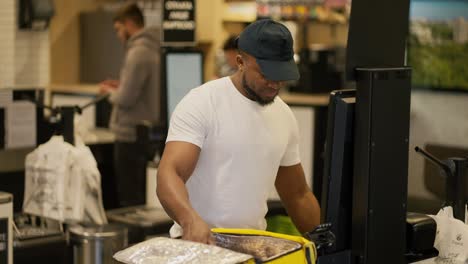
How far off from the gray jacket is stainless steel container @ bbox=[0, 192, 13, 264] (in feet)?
8.89

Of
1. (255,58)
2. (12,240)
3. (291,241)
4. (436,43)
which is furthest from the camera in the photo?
(436,43)

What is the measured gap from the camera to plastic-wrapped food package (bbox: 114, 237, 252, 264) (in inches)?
100.0

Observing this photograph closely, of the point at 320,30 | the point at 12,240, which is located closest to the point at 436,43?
the point at 320,30

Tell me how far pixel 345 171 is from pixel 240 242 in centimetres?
50

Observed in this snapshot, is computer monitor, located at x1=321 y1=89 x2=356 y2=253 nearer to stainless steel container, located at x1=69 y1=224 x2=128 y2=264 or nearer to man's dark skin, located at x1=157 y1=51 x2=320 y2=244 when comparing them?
man's dark skin, located at x1=157 y1=51 x2=320 y2=244

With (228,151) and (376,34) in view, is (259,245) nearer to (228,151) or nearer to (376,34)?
(228,151)

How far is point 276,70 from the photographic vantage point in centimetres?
321

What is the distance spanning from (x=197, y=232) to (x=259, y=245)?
0.77 ft

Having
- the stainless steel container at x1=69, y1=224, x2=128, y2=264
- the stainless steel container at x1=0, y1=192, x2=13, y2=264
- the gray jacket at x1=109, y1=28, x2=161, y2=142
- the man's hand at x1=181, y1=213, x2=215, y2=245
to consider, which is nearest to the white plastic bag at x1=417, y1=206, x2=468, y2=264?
the man's hand at x1=181, y1=213, x2=215, y2=245

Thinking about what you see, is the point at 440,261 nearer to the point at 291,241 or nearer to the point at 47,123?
the point at 291,241

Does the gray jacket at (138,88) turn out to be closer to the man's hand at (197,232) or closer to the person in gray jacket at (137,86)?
the person in gray jacket at (137,86)

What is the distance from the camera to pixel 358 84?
304cm

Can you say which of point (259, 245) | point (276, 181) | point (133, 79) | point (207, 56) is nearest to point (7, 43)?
point (133, 79)

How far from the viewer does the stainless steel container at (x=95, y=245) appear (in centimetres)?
512
